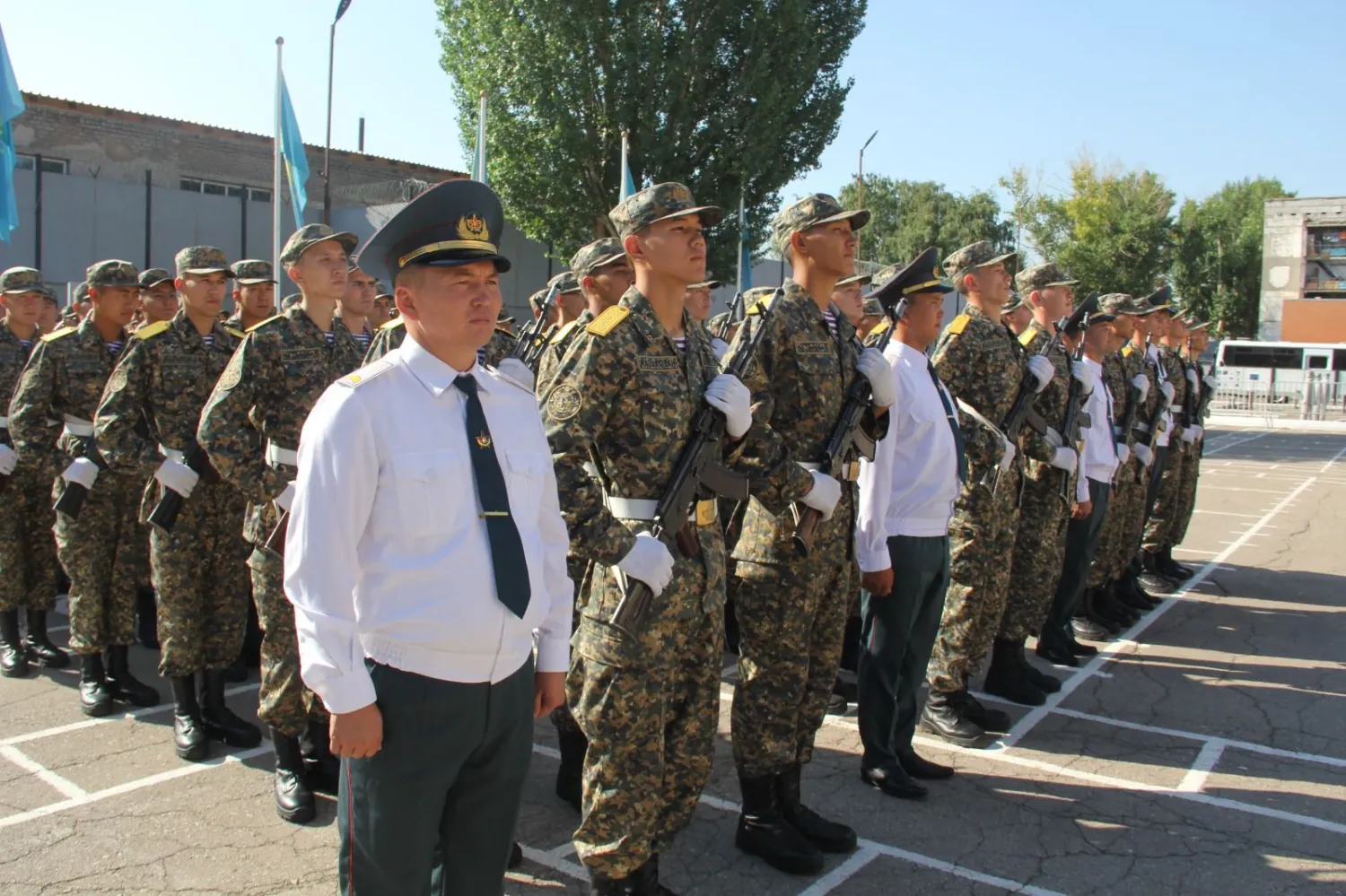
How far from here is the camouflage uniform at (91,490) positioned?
5.36 meters

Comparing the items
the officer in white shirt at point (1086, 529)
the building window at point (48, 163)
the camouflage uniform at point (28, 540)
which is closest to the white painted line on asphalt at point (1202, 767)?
the officer in white shirt at point (1086, 529)

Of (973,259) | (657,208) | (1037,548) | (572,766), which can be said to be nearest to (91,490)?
(572,766)

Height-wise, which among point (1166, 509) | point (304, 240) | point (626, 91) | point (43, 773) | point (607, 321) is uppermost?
point (626, 91)

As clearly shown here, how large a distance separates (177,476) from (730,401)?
2.78 m

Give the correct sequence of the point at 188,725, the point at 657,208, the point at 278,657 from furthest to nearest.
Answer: the point at 188,725, the point at 278,657, the point at 657,208

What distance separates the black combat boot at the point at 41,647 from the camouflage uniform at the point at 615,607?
4.26 meters

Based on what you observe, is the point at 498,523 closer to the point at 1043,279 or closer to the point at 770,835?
the point at 770,835

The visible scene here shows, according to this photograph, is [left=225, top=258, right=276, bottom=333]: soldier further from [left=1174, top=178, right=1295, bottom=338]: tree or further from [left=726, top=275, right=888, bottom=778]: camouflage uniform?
A: [left=1174, top=178, right=1295, bottom=338]: tree

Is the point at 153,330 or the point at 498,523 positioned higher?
the point at 153,330

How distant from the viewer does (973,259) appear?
550cm

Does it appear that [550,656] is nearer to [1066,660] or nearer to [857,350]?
[857,350]

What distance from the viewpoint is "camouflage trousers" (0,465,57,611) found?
5.97 m

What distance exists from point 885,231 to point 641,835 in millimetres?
63900

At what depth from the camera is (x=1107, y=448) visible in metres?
6.61
